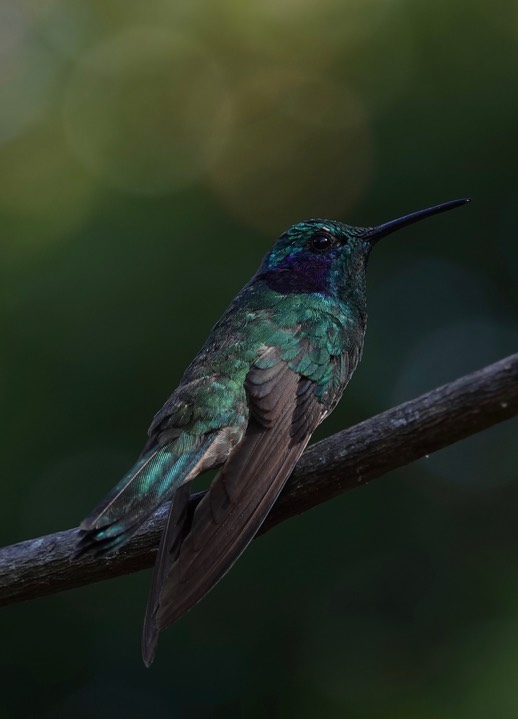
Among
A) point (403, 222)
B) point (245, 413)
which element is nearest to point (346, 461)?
point (245, 413)

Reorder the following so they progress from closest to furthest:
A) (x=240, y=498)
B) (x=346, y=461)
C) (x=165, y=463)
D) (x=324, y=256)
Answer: (x=346, y=461), (x=240, y=498), (x=165, y=463), (x=324, y=256)

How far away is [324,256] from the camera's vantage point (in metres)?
4.61

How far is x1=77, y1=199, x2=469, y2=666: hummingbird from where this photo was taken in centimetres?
309

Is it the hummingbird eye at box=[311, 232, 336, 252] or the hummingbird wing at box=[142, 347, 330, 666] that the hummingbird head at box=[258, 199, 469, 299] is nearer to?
the hummingbird eye at box=[311, 232, 336, 252]

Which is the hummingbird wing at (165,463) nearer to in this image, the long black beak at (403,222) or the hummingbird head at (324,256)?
the hummingbird head at (324,256)

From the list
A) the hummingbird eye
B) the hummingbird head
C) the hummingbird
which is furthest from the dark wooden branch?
the hummingbird eye

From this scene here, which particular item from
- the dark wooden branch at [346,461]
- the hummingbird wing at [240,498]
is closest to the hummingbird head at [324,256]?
the hummingbird wing at [240,498]

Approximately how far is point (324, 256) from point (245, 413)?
1.08 m

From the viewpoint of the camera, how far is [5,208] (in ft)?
22.5

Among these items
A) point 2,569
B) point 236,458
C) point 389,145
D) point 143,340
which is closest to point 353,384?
point 143,340

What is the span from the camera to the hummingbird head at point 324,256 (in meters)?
4.50

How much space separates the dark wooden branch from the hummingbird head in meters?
1.33

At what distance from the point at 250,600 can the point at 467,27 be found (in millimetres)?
3719

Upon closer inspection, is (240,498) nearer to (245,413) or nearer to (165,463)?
(165,463)
